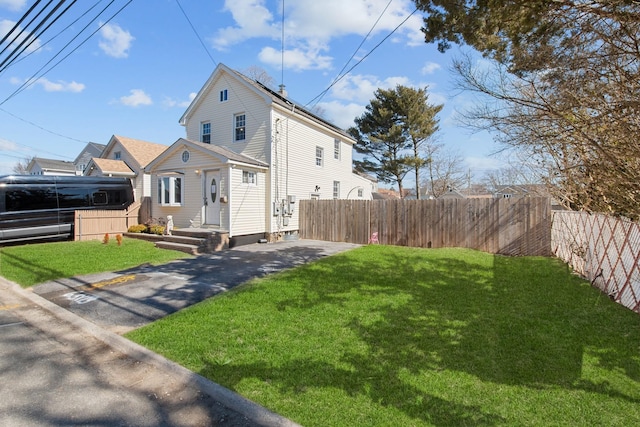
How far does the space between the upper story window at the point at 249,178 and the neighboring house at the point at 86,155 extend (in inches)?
1048

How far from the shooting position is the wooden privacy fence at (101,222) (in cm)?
1248

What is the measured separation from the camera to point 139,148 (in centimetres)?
2033

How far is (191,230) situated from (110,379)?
936cm

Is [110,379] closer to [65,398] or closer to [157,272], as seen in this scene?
[65,398]

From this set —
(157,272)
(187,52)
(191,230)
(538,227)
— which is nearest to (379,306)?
(157,272)

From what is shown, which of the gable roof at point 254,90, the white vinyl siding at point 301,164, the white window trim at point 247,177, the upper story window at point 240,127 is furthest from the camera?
the upper story window at point 240,127

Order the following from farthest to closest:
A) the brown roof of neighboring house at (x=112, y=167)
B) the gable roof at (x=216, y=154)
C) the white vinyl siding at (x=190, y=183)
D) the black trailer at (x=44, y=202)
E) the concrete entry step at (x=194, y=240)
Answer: the brown roof of neighboring house at (x=112, y=167) < the white vinyl siding at (x=190, y=183) < the gable roof at (x=216, y=154) < the black trailer at (x=44, y=202) < the concrete entry step at (x=194, y=240)

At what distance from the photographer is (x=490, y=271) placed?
8.02 meters

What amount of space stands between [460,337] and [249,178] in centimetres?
1048

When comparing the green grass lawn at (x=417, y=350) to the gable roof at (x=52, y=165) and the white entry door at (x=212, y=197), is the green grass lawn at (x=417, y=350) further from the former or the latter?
the gable roof at (x=52, y=165)

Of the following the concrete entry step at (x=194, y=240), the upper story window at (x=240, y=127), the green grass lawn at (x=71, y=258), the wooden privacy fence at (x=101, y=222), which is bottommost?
the green grass lawn at (x=71, y=258)

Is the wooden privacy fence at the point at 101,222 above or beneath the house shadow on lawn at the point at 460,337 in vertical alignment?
above

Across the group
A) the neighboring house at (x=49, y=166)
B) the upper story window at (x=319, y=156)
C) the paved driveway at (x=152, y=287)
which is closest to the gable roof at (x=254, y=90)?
the upper story window at (x=319, y=156)

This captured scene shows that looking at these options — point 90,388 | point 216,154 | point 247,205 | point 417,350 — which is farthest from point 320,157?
point 90,388
